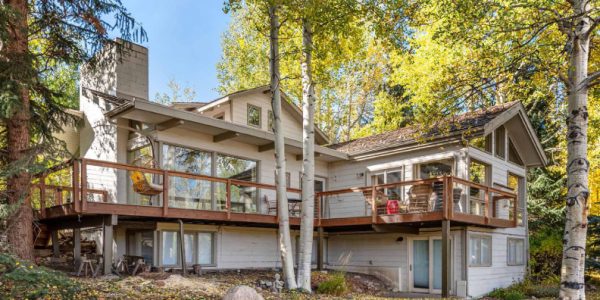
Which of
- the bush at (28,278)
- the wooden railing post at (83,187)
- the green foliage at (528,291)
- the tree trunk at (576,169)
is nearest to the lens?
the bush at (28,278)

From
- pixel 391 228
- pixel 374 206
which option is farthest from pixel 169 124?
pixel 391 228

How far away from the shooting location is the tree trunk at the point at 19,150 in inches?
356

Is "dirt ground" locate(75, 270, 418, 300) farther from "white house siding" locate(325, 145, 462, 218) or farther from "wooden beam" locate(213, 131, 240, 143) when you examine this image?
"white house siding" locate(325, 145, 462, 218)

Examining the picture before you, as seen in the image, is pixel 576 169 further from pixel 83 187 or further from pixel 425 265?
pixel 83 187

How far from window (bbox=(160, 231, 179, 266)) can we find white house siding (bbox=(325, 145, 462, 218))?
5.42 m

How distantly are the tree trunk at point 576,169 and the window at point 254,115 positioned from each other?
9.62m

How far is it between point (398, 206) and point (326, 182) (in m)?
4.60

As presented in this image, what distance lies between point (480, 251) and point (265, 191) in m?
6.52

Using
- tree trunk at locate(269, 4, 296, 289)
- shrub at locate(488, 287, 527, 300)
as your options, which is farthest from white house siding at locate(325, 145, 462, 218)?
tree trunk at locate(269, 4, 296, 289)

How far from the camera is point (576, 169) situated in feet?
31.1

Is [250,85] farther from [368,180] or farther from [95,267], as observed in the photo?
[95,267]

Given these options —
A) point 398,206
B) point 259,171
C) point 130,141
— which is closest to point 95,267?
point 130,141

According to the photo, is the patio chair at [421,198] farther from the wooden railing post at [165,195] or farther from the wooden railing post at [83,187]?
the wooden railing post at [83,187]

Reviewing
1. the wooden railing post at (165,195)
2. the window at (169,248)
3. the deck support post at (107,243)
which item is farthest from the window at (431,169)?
the deck support post at (107,243)
